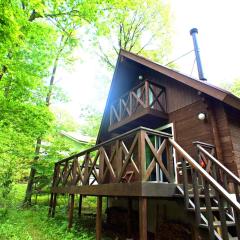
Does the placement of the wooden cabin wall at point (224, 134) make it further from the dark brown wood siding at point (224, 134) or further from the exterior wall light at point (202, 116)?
the exterior wall light at point (202, 116)

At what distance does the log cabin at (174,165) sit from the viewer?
4.20 meters

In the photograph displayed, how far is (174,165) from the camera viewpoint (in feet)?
24.3

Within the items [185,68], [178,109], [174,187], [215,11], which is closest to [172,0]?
[215,11]

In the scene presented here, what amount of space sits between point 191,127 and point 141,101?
2.11m

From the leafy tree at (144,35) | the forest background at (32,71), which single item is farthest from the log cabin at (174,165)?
the leafy tree at (144,35)

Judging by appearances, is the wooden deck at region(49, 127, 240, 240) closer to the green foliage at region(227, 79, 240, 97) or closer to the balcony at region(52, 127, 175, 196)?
the balcony at region(52, 127, 175, 196)

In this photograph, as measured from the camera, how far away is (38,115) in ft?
25.6

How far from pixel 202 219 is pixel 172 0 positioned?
1563 cm

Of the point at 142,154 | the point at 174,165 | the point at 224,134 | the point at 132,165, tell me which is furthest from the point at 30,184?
the point at 224,134

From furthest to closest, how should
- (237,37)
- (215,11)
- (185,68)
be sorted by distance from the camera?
(237,37)
(185,68)
(215,11)

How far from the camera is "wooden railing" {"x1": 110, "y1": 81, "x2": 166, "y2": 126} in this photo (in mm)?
8281

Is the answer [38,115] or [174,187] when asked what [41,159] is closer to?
[38,115]

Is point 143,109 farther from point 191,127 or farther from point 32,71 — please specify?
point 32,71

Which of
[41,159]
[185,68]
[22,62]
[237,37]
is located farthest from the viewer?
[237,37]
